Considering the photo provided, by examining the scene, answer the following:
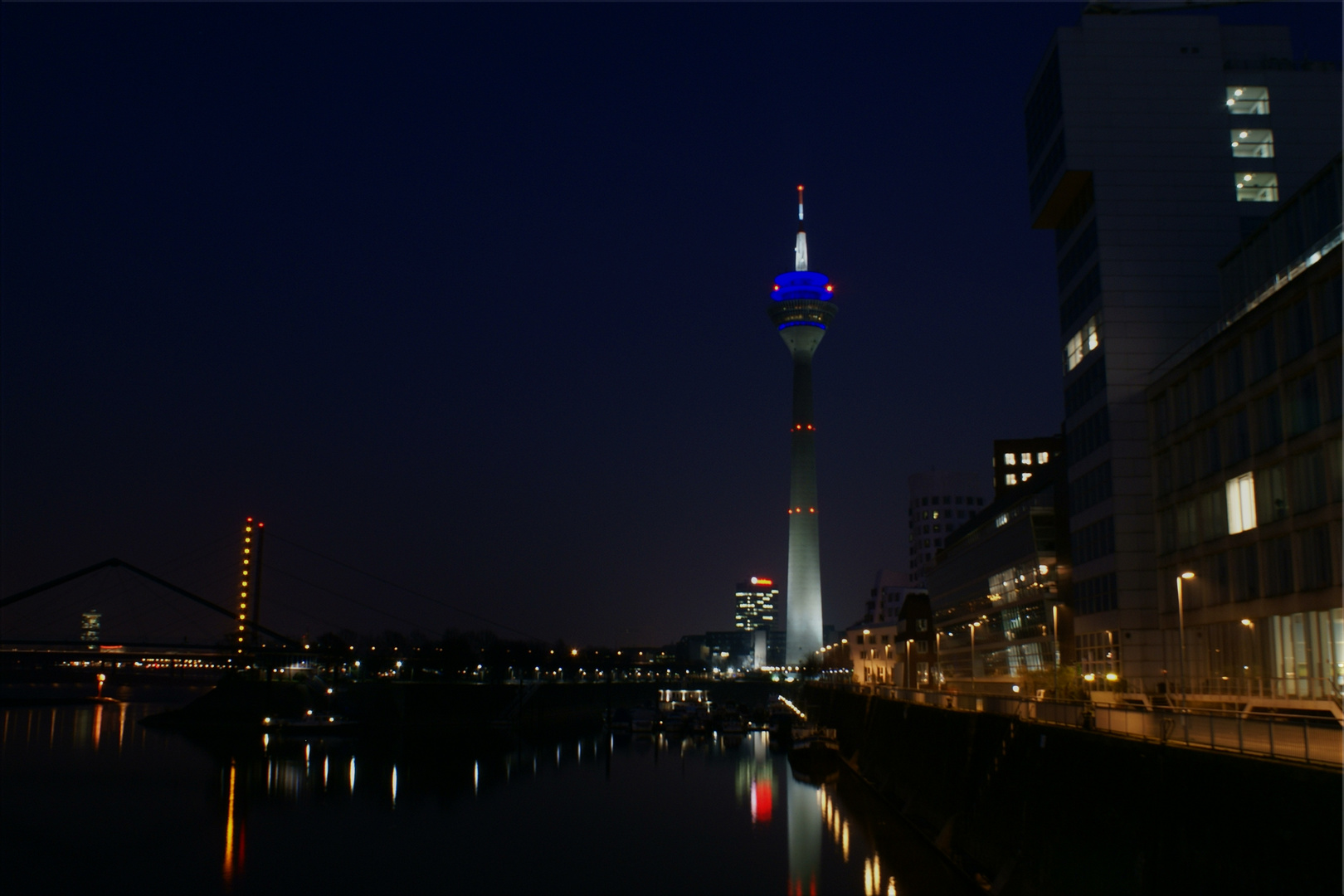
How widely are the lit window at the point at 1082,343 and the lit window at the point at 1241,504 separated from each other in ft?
45.6

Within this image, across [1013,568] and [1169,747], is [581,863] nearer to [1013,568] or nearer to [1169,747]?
[1169,747]

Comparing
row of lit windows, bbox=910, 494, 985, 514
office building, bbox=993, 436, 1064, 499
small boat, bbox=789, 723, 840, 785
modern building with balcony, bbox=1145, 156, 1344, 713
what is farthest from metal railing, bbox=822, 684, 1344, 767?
row of lit windows, bbox=910, 494, 985, 514

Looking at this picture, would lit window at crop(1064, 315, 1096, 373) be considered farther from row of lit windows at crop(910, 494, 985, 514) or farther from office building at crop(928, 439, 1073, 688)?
row of lit windows at crop(910, 494, 985, 514)

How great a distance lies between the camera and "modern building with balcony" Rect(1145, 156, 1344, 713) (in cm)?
3831

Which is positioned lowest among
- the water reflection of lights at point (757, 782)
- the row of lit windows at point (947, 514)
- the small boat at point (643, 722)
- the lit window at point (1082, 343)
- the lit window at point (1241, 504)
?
the small boat at point (643, 722)

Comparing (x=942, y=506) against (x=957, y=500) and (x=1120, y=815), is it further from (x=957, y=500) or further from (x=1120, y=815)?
(x=1120, y=815)

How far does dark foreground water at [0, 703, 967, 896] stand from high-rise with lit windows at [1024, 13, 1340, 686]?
18.5m

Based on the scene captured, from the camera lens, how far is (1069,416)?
6288 centimetres

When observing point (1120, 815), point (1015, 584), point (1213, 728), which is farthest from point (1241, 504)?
point (1015, 584)

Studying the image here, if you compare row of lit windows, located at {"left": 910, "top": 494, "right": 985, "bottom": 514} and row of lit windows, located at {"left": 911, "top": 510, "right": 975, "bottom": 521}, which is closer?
row of lit windows, located at {"left": 911, "top": 510, "right": 975, "bottom": 521}

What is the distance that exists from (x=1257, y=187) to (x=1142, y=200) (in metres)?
6.51

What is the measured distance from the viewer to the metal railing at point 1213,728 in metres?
18.1

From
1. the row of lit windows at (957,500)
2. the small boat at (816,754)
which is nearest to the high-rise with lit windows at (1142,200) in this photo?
the small boat at (816,754)

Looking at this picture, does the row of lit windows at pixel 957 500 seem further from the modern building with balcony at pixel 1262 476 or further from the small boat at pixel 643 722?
the modern building with balcony at pixel 1262 476
